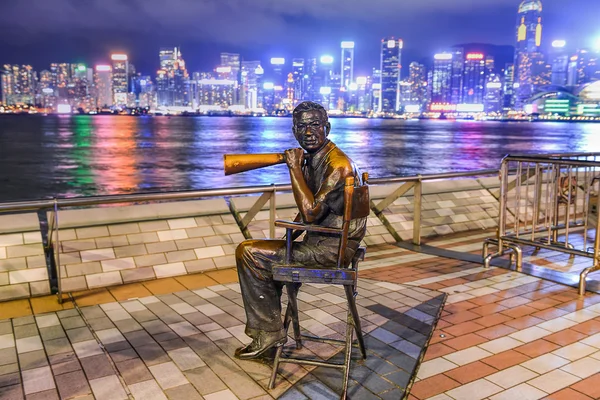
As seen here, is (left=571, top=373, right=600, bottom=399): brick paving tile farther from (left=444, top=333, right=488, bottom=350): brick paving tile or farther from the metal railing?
the metal railing

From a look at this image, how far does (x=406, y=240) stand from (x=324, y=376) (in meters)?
4.63

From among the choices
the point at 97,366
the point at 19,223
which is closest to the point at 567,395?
the point at 97,366

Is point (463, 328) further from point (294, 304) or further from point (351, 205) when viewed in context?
point (351, 205)

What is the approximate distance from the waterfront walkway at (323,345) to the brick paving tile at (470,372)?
0.6 inches

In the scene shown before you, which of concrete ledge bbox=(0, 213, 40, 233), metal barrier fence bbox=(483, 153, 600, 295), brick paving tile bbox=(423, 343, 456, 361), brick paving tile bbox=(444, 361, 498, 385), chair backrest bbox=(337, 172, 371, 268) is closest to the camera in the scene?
chair backrest bbox=(337, 172, 371, 268)

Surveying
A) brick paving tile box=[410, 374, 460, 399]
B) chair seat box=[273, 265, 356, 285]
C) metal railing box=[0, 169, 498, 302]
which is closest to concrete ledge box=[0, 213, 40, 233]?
metal railing box=[0, 169, 498, 302]

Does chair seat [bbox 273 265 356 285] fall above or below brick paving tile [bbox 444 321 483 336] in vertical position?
above

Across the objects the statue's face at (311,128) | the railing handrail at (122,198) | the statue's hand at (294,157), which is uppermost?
the statue's face at (311,128)

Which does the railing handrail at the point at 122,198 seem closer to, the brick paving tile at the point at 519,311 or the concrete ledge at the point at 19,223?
the concrete ledge at the point at 19,223

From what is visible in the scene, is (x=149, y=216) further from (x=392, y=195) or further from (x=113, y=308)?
(x=392, y=195)

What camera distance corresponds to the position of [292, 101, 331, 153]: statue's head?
3617 mm

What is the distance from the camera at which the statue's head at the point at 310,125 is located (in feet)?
11.9

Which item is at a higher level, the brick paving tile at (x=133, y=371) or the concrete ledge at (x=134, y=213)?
the concrete ledge at (x=134, y=213)

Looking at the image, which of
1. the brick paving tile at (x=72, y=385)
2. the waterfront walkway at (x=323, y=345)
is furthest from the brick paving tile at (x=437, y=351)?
the brick paving tile at (x=72, y=385)
